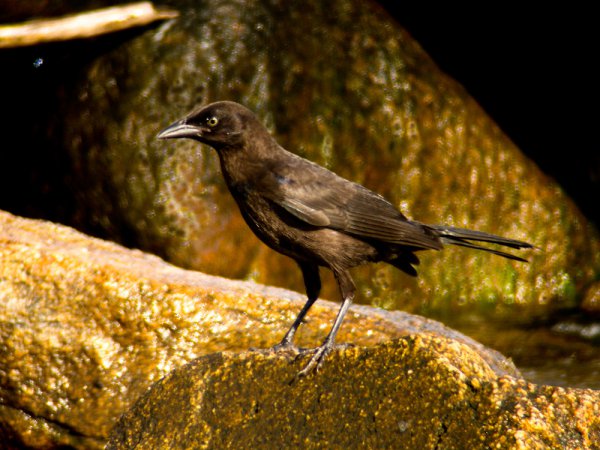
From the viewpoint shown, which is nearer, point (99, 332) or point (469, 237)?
point (469, 237)

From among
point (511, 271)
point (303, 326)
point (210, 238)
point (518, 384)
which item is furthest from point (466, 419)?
point (511, 271)

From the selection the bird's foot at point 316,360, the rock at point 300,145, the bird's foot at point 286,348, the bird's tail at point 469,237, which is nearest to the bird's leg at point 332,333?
the bird's foot at point 316,360

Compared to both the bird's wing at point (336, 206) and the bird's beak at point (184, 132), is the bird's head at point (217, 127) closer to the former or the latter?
the bird's beak at point (184, 132)

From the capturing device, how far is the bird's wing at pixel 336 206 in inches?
171

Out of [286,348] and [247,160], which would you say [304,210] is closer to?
[247,160]

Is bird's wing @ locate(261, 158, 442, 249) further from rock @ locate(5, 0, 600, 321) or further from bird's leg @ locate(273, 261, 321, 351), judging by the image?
rock @ locate(5, 0, 600, 321)

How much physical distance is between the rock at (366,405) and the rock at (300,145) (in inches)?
182

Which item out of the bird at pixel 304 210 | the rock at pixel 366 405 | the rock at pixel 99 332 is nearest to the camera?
the rock at pixel 366 405

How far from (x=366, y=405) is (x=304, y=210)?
1253mm

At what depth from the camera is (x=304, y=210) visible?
14.2 ft

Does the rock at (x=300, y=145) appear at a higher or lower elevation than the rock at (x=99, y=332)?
higher

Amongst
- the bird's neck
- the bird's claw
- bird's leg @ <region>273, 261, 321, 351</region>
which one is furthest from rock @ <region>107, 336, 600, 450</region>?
the bird's neck

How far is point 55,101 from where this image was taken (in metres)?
8.98

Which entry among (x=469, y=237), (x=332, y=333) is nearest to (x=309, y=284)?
(x=332, y=333)
